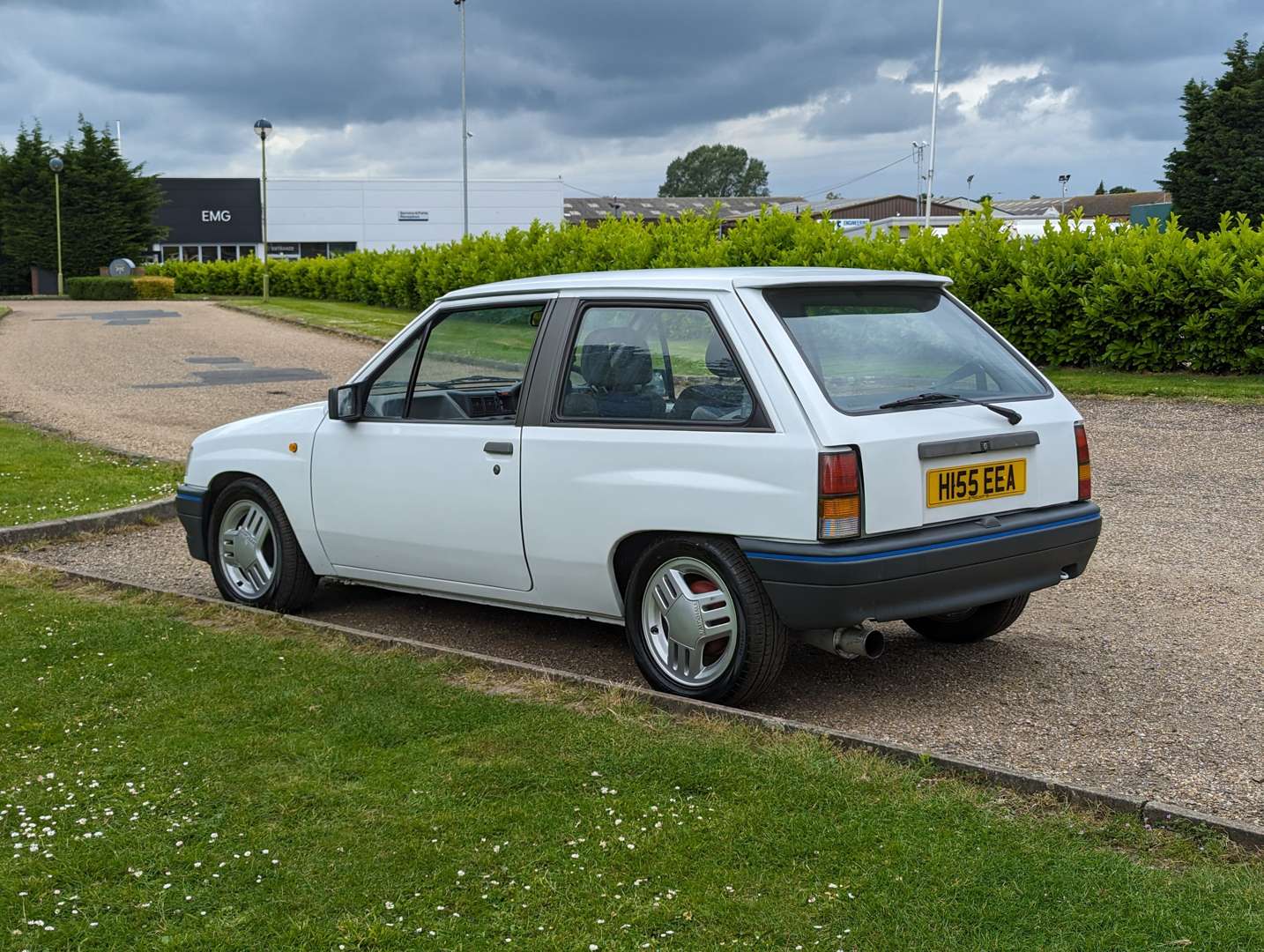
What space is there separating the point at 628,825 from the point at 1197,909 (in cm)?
157

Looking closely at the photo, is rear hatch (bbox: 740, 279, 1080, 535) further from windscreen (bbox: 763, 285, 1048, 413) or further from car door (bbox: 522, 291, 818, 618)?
car door (bbox: 522, 291, 818, 618)

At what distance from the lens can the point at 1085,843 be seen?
13.1 ft

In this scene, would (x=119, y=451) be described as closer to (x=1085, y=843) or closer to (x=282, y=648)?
(x=282, y=648)

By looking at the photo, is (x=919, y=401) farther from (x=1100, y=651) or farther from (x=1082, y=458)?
(x=1100, y=651)

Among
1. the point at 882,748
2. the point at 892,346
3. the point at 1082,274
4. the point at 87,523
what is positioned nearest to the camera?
the point at 882,748

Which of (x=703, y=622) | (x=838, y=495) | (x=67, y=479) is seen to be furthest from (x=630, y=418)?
(x=67, y=479)

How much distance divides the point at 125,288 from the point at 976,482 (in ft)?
163

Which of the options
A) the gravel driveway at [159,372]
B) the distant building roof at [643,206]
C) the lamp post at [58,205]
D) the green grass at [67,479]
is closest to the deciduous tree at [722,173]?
the distant building roof at [643,206]

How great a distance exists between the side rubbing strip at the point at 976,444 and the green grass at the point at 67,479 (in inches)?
256

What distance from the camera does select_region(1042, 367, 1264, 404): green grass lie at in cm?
1450

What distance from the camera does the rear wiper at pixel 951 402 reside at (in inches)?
208

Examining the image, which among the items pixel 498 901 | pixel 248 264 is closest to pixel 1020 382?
pixel 498 901

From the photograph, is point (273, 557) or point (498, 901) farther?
point (273, 557)

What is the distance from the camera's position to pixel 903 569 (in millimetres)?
4984
